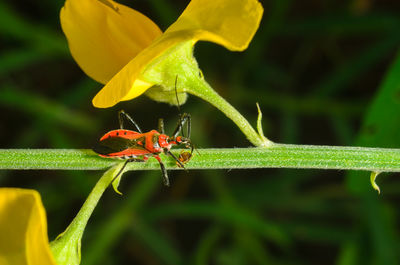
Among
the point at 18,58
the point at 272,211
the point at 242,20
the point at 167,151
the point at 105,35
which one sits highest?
the point at 242,20

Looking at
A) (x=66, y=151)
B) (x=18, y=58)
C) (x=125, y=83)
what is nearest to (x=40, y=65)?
(x=18, y=58)

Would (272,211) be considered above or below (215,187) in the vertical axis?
below

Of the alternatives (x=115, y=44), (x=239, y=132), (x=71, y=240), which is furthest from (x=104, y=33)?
(x=239, y=132)

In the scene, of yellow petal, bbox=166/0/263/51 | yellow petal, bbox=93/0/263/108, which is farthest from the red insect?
yellow petal, bbox=166/0/263/51

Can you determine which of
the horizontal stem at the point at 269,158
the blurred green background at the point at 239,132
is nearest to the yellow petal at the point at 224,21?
the horizontal stem at the point at 269,158

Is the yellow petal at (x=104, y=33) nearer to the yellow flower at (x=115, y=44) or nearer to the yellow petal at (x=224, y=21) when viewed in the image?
the yellow flower at (x=115, y=44)

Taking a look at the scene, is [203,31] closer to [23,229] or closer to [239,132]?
[23,229]

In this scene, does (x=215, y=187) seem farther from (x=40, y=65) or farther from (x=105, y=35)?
(x=105, y=35)
